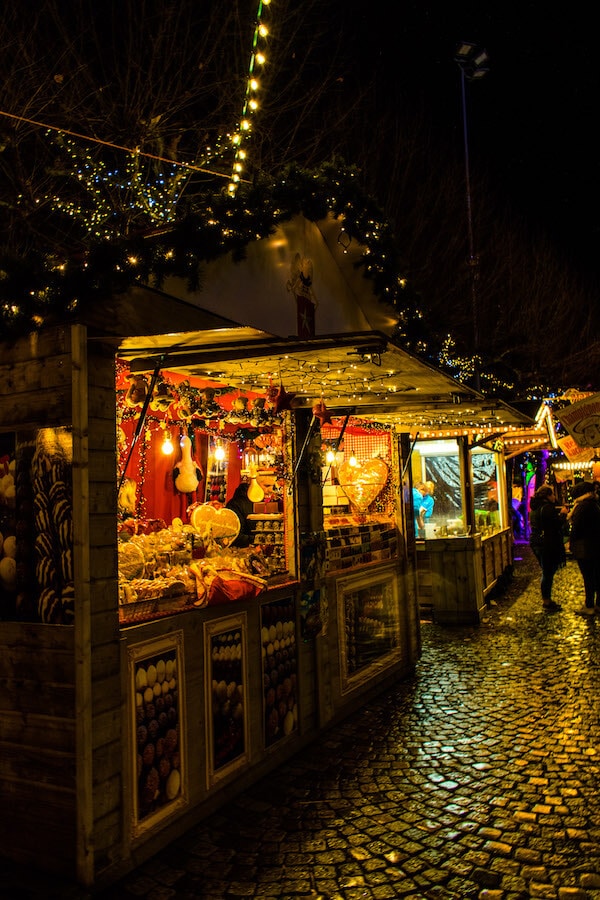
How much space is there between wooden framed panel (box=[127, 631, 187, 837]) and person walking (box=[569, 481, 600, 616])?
27.1ft

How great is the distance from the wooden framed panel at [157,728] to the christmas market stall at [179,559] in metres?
0.01

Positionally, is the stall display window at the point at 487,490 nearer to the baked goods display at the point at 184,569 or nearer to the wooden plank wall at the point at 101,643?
the baked goods display at the point at 184,569

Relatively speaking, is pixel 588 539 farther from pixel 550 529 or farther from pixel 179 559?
pixel 179 559

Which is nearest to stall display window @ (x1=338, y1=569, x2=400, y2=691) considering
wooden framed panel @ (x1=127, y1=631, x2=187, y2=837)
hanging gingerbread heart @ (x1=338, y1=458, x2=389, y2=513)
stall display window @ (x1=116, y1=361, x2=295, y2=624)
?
hanging gingerbread heart @ (x1=338, y1=458, x2=389, y2=513)

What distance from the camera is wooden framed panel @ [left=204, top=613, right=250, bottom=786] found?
15.1ft

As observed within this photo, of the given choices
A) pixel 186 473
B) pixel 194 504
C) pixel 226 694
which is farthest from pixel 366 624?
pixel 226 694

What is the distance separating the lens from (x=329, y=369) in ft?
17.3

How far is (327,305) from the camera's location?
233 inches

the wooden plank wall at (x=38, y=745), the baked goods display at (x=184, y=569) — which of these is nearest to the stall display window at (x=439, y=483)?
the baked goods display at (x=184, y=569)

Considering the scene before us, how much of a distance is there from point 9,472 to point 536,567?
53.3 ft

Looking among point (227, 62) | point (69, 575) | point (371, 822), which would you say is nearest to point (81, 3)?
point (227, 62)

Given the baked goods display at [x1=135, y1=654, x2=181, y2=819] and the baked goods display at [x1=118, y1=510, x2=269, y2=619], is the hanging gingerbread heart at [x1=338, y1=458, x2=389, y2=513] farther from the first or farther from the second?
the baked goods display at [x1=135, y1=654, x2=181, y2=819]

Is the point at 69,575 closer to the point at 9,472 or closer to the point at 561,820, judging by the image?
the point at 9,472

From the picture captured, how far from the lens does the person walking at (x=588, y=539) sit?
34.8 feet
